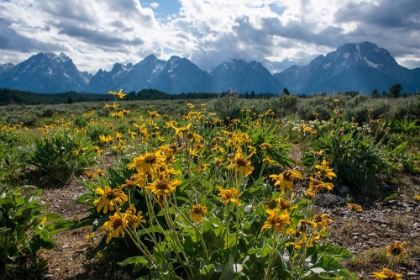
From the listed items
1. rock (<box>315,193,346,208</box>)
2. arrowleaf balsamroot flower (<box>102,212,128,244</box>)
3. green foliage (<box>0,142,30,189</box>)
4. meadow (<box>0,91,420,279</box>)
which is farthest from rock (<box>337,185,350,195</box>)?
green foliage (<box>0,142,30,189</box>)

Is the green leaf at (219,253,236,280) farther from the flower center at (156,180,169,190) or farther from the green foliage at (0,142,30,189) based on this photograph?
the green foliage at (0,142,30,189)

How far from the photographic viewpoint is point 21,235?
2.53 metres

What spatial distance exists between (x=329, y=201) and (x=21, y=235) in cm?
352

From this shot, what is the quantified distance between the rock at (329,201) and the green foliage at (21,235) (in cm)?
305

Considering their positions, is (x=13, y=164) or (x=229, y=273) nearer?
(x=229, y=273)

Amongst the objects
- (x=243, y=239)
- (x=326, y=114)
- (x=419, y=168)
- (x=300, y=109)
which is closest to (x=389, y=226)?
(x=243, y=239)

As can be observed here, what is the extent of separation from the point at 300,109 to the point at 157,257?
11016 mm

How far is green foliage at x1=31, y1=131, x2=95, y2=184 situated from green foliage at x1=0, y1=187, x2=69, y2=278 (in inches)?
101

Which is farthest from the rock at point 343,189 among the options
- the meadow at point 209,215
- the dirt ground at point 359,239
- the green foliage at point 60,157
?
Answer: the green foliage at point 60,157

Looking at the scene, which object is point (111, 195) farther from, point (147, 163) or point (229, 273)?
point (229, 273)

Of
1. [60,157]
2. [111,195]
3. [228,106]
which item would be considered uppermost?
[228,106]

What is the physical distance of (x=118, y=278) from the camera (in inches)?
96.3

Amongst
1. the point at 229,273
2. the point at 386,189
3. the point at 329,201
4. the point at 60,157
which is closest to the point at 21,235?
the point at 229,273

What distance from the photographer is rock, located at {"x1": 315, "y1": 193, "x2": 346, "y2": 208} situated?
3.91 m
